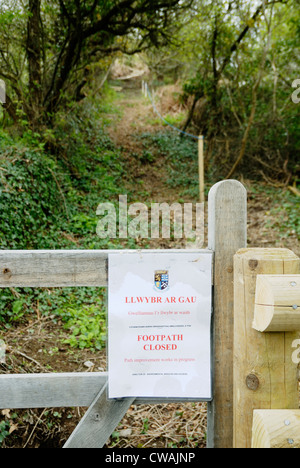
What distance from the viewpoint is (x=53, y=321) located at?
15.5 ft

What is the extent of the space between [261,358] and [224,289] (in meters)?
0.35

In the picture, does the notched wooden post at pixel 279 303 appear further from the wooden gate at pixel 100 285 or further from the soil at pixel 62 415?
the soil at pixel 62 415

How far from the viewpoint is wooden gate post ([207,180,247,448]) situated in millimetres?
1797

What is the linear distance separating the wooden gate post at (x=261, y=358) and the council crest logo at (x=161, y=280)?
35 centimetres

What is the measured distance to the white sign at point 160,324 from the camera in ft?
5.82

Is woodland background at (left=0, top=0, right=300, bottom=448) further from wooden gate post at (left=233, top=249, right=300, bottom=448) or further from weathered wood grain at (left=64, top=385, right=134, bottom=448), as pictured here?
wooden gate post at (left=233, top=249, right=300, bottom=448)

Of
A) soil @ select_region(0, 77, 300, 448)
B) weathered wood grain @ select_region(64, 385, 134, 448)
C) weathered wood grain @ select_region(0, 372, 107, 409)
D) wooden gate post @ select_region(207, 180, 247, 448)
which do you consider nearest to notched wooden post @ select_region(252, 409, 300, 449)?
wooden gate post @ select_region(207, 180, 247, 448)

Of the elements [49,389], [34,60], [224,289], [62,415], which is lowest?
[62,415]

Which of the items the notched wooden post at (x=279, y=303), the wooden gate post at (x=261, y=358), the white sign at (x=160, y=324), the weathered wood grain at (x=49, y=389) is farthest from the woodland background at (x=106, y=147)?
the notched wooden post at (x=279, y=303)

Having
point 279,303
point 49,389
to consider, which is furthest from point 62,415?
point 279,303

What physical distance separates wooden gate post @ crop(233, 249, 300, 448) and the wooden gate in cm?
17

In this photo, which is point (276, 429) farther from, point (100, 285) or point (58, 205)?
point (58, 205)

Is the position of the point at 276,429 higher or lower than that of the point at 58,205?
lower

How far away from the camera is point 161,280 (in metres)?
1.78
